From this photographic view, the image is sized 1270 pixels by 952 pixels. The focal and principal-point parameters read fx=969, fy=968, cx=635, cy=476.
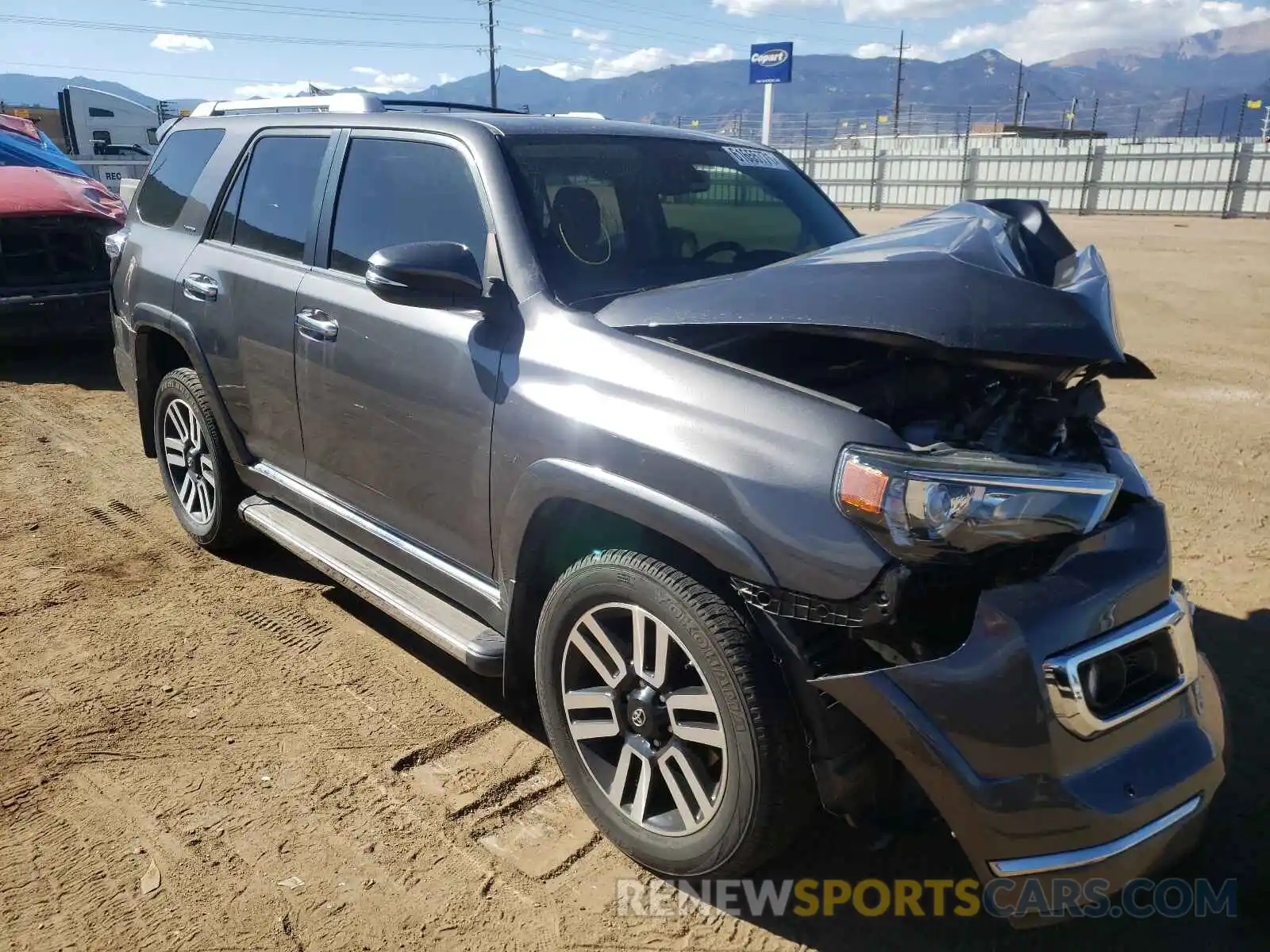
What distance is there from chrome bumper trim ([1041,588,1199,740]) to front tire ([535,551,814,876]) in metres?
0.56

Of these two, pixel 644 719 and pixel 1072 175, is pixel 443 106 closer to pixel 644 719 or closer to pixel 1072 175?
pixel 644 719

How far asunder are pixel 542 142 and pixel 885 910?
8.24ft

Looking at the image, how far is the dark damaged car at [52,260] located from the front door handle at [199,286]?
388 centimetres

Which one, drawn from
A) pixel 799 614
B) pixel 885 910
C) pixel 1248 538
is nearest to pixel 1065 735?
pixel 799 614

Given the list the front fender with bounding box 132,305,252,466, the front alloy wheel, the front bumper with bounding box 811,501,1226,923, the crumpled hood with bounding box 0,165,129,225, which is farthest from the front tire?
the crumpled hood with bounding box 0,165,129,225

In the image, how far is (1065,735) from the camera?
194 cm

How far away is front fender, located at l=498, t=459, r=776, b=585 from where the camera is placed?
215cm

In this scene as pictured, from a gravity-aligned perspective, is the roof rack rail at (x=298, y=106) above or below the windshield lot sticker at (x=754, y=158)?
above

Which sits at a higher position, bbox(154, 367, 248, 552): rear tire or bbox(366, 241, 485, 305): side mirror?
bbox(366, 241, 485, 305): side mirror

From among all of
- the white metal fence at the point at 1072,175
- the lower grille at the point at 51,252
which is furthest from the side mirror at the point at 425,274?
the white metal fence at the point at 1072,175

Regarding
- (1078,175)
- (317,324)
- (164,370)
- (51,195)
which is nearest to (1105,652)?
(317,324)

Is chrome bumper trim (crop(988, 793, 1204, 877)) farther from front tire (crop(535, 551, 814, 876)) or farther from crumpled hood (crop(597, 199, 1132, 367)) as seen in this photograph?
crumpled hood (crop(597, 199, 1132, 367))

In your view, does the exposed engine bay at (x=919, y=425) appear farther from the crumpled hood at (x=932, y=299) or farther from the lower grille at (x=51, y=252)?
the lower grille at (x=51, y=252)

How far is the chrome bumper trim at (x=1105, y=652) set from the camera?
1932 mm
